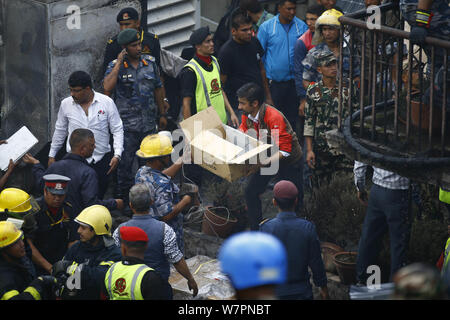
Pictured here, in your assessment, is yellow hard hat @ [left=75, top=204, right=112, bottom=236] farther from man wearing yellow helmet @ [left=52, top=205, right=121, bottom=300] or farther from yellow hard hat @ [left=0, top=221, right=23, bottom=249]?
yellow hard hat @ [left=0, top=221, right=23, bottom=249]

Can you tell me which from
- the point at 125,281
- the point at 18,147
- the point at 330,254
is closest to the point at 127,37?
the point at 18,147

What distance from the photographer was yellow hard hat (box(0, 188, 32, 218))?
6.55 m

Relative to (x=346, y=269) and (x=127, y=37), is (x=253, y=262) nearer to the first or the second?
(x=346, y=269)

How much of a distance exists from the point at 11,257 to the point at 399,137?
327cm

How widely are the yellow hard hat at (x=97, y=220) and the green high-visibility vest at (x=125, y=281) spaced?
70 centimetres

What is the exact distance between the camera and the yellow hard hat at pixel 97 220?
5961 mm

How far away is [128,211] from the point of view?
9078 mm

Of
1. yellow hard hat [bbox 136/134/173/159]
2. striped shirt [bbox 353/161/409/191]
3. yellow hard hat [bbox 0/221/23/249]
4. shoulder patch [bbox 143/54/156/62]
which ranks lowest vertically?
yellow hard hat [bbox 0/221/23/249]

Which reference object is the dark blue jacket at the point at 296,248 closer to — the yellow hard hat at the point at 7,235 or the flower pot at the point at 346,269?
the flower pot at the point at 346,269

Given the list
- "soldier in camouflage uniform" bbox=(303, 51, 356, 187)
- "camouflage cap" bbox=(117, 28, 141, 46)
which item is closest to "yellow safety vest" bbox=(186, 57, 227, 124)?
"camouflage cap" bbox=(117, 28, 141, 46)

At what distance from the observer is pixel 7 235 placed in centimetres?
562

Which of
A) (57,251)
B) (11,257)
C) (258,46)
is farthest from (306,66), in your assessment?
(11,257)

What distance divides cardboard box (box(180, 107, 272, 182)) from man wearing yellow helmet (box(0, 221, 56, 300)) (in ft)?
7.80

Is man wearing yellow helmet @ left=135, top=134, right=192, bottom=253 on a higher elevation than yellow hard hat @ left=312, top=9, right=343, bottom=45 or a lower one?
lower
